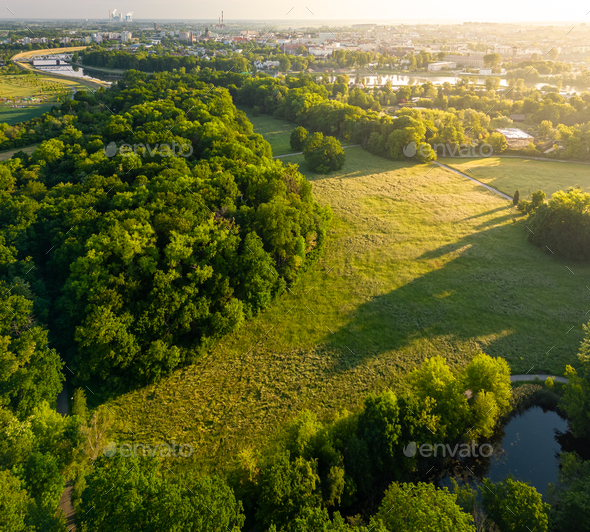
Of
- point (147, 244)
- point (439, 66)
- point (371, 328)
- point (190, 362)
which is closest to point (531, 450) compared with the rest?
point (371, 328)

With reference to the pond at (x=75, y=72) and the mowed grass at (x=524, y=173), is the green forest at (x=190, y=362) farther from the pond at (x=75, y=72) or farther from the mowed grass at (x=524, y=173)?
the pond at (x=75, y=72)

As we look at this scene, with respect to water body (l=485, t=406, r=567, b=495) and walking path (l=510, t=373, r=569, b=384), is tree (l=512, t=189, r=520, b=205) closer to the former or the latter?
walking path (l=510, t=373, r=569, b=384)

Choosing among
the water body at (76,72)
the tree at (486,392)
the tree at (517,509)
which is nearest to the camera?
the tree at (517,509)

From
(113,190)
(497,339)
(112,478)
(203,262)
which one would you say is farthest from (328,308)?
(113,190)

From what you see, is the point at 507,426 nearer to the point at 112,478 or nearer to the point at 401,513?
the point at 401,513

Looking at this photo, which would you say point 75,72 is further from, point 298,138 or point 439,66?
point 439,66

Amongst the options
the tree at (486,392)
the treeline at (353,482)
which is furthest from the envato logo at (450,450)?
the tree at (486,392)

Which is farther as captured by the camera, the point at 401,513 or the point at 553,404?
the point at 553,404
